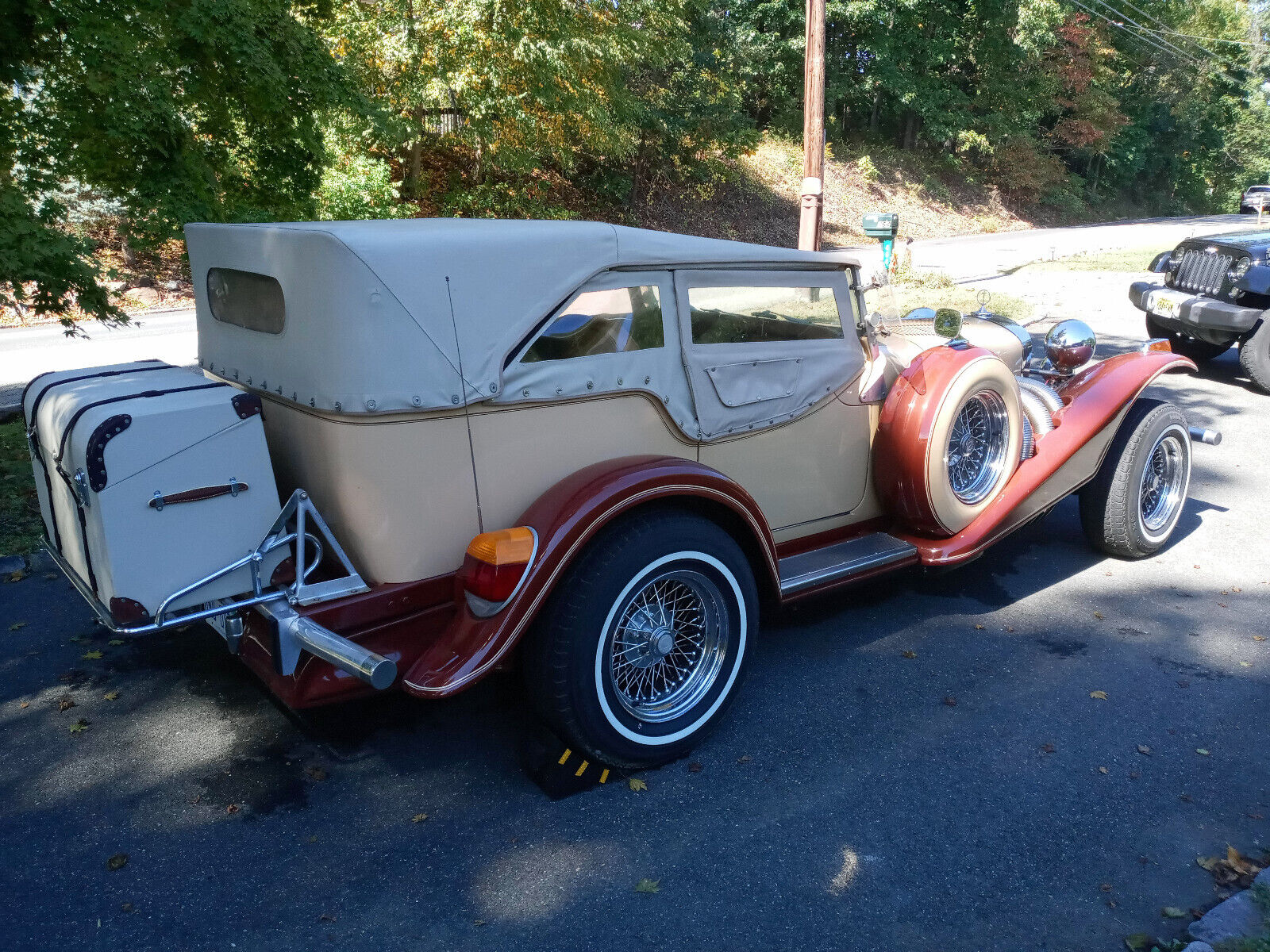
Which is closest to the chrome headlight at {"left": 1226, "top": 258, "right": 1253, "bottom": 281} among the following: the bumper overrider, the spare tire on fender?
the bumper overrider

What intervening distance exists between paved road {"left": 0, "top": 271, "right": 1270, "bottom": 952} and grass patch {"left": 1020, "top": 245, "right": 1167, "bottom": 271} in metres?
14.9

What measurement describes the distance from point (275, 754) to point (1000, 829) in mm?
2475

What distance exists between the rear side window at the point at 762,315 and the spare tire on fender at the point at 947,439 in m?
0.45

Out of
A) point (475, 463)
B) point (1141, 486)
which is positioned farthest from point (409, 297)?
point (1141, 486)

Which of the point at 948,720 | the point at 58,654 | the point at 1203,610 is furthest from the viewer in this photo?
the point at 1203,610

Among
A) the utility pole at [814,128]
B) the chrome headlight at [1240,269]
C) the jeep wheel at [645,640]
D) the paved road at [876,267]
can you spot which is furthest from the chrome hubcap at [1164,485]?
the paved road at [876,267]

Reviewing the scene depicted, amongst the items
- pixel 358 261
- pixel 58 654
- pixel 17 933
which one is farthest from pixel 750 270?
pixel 58 654

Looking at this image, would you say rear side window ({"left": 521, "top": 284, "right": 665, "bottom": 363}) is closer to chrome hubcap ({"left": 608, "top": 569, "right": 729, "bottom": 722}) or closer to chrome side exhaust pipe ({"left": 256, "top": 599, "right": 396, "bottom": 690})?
chrome hubcap ({"left": 608, "top": 569, "right": 729, "bottom": 722})

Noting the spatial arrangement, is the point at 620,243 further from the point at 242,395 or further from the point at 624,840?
the point at 624,840

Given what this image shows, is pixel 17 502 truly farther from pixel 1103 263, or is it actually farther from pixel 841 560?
pixel 1103 263

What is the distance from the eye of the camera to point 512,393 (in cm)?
293

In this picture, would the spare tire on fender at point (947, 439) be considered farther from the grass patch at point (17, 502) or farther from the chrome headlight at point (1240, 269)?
the chrome headlight at point (1240, 269)

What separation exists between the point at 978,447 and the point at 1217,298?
639 centimetres

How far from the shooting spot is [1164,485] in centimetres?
509
